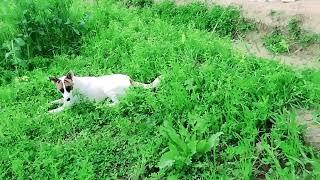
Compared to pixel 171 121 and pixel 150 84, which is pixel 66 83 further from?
pixel 171 121

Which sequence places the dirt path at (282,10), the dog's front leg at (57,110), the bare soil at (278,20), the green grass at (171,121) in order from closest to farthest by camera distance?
the green grass at (171,121), the dog's front leg at (57,110), the bare soil at (278,20), the dirt path at (282,10)

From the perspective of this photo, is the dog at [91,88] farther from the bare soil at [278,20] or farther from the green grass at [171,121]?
the bare soil at [278,20]

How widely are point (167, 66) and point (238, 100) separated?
1.24m

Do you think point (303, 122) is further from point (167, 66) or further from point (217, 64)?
point (167, 66)

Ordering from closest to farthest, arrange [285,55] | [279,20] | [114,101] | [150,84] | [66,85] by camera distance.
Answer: [66,85] < [114,101] < [150,84] < [285,55] < [279,20]

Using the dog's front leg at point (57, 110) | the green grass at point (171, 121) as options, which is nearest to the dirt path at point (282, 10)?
the green grass at point (171, 121)

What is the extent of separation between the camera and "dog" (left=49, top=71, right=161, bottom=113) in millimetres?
5305

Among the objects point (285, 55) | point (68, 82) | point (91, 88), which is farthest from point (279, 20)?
point (68, 82)

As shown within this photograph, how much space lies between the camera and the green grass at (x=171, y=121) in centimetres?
438

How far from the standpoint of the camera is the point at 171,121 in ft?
16.1

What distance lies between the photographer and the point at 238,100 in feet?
16.2

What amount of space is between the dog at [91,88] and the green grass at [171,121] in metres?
0.11

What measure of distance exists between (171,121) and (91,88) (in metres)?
1.06

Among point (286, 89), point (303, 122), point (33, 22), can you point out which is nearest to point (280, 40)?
point (286, 89)
